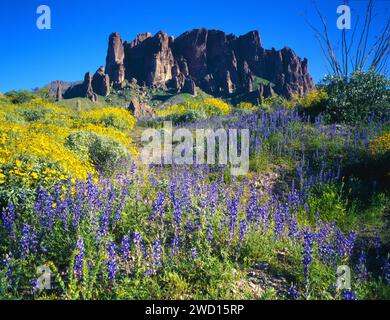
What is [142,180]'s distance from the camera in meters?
6.83

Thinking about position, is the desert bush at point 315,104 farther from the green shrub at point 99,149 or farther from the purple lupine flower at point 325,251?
the purple lupine flower at point 325,251

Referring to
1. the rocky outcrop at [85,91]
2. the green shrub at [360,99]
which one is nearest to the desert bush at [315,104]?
the green shrub at [360,99]

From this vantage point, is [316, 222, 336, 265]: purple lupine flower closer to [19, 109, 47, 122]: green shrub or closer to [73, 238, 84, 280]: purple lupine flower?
[73, 238, 84, 280]: purple lupine flower

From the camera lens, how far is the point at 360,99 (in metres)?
12.0

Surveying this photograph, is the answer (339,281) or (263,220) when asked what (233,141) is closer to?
(263,220)

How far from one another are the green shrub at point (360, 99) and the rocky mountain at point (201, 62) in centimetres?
11969

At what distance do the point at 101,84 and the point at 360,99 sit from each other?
4808 inches
